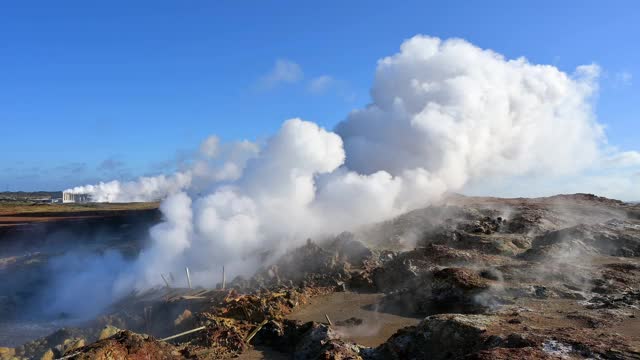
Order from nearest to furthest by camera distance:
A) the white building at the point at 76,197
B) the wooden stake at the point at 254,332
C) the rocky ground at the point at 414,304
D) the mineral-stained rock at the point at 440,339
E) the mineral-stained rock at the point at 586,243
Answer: the mineral-stained rock at the point at 440,339 → the rocky ground at the point at 414,304 → the wooden stake at the point at 254,332 → the mineral-stained rock at the point at 586,243 → the white building at the point at 76,197

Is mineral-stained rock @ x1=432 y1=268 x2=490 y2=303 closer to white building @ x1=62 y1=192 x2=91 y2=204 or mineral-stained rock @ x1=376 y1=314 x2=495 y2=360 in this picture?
mineral-stained rock @ x1=376 y1=314 x2=495 y2=360

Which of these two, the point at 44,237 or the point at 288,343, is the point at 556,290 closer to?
the point at 288,343

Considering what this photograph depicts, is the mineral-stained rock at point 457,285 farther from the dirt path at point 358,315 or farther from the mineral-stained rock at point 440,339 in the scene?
the mineral-stained rock at point 440,339

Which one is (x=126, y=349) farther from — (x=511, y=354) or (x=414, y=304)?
(x=414, y=304)

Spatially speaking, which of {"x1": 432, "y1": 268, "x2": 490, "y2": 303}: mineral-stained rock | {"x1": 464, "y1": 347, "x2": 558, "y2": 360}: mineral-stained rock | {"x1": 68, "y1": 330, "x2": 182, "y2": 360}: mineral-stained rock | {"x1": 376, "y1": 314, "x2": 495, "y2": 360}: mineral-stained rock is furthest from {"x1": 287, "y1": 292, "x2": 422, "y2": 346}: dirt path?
{"x1": 464, "y1": 347, "x2": 558, "y2": 360}: mineral-stained rock

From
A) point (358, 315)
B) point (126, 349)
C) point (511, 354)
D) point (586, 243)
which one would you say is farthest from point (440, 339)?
point (586, 243)

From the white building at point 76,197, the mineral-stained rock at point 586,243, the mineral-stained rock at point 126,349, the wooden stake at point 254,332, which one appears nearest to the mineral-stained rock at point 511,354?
the mineral-stained rock at point 126,349

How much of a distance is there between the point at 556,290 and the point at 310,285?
7.24 meters

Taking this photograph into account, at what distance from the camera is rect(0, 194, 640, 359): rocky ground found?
887 centimetres

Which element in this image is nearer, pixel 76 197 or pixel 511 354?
pixel 511 354

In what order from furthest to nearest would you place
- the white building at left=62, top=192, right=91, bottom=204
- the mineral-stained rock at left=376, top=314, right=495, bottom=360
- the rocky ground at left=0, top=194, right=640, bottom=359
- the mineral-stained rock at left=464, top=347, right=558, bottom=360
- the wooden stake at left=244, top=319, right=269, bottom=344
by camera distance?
the white building at left=62, top=192, right=91, bottom=204 → the wooden stake at left=244, top=319, right=269, bottom=344 → the rocky ground at left=0, top=194, right=640, bottom=359 → the mineral-stained rock at left=376, top=314, right=495, bottom=360 → the mineral-stained rock at left=464, top=347, right=558, bottom=360

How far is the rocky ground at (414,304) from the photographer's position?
887cm

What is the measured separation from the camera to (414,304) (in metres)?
13.3

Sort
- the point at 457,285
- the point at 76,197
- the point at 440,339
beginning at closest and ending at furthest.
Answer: the point at 440,339 → the point at 457,285 → the point at 76,197
